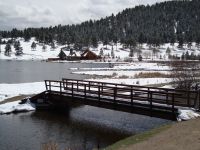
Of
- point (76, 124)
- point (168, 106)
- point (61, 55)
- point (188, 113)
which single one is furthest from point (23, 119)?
point (61, 55)

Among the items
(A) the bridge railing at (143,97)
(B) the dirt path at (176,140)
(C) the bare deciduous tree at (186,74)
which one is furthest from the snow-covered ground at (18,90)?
(B) the dirt path at (176,140)

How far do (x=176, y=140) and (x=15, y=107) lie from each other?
→ 19.7m

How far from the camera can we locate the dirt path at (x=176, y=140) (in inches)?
616

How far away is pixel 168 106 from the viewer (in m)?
26.1

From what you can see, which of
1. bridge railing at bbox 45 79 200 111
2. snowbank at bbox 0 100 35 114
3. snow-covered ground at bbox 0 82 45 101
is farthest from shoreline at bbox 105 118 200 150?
snow-covered ground at bbox 0 82 45 101

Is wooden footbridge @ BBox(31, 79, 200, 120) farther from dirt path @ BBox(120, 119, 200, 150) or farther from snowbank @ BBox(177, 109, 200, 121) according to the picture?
dirt path @ BBox(120, 119, 200, 150)

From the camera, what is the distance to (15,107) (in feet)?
108

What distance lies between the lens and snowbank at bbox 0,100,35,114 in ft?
106

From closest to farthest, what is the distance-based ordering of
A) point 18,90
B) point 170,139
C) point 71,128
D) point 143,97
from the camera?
1. point 170,139
2. point 71,128
3. point 143,97
4. point 18,90

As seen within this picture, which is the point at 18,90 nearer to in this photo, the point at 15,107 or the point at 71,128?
the point at 15,107

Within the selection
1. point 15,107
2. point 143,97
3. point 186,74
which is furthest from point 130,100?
point 186,74

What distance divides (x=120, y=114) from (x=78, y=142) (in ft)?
31.4

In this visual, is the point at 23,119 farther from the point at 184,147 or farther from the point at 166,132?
the point at 184,147

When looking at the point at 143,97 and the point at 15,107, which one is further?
the point at 15,107
